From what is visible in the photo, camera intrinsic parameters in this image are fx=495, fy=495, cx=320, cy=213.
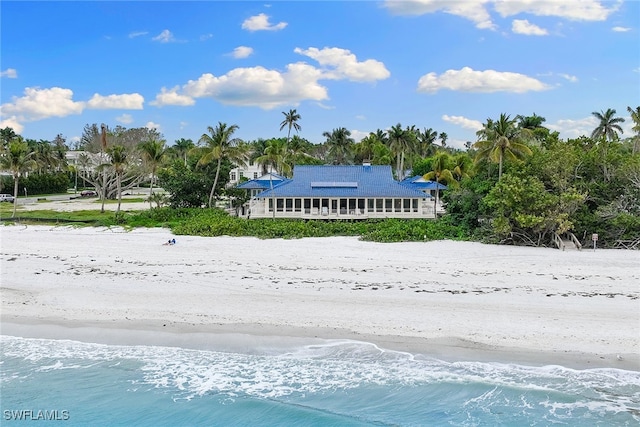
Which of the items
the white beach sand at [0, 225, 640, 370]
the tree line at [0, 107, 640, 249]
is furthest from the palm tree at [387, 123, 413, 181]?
the white beach sand at [0, 225, 640, 370]

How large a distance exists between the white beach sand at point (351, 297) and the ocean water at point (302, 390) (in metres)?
0.80

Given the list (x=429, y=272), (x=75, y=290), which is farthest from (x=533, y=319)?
(x=75, y=290)

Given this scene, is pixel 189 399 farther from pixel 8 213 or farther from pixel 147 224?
pixel 8 213

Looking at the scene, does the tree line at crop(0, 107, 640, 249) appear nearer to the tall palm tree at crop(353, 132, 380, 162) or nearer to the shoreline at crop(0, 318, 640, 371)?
the shoreline at crop(0, 318, 640, 371)

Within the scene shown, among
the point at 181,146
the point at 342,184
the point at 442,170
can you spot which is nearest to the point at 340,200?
the point at 342,184

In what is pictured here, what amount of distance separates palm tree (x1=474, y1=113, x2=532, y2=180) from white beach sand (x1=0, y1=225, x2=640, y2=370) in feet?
22.3

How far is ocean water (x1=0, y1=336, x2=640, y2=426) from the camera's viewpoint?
1095 cm

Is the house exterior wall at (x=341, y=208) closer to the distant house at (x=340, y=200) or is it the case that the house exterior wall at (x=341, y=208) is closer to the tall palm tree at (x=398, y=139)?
the distant house at (x=340, y=200)

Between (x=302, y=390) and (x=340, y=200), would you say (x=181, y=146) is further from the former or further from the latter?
(x=302, y=390)

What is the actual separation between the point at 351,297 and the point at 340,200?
19.9 m

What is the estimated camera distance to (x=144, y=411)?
11406 mm

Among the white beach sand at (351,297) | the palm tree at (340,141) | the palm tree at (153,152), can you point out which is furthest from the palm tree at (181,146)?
the white beach sand at (351,297)

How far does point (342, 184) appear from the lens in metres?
37.4

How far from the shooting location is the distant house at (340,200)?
119ft
